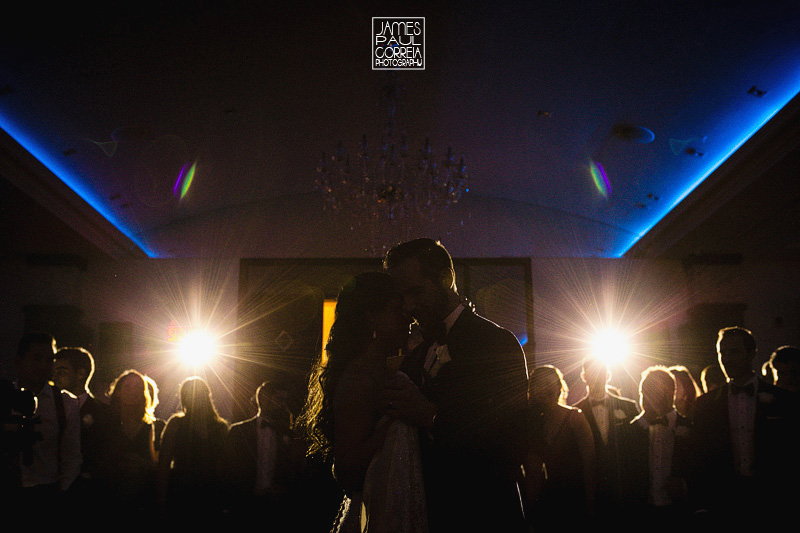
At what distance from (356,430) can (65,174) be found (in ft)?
22.1

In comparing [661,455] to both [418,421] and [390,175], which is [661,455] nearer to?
[418,421]

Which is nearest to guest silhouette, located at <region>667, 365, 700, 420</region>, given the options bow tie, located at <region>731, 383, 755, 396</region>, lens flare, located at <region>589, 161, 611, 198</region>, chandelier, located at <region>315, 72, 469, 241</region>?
bow tie, located at <region>731, 383, 755, 396</region>

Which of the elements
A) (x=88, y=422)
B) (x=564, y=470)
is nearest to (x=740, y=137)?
(x=564, y=470)

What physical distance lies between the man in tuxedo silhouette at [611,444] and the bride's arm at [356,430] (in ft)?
9.32

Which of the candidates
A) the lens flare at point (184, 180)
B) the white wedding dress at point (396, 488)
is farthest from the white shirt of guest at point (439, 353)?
the lens flare at point (184, 180)

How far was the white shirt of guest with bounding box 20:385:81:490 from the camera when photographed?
3420 mm

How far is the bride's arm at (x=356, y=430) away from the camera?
1809mm

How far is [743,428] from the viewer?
3668 millimetres

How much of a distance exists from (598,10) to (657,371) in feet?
9.69

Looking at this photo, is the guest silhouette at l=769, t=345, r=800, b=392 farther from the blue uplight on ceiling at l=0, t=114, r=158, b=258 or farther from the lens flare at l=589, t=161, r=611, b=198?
the blue uplight on ceiling at l=0, t=114, r=158, b=258

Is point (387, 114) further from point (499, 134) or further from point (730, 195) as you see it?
point (730, 195)

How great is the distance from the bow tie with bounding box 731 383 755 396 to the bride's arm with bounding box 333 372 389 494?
2996 mm

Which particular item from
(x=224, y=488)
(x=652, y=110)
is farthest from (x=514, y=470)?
(x=652, y=110)

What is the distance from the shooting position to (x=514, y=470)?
189 centimetres
